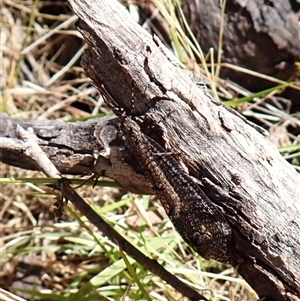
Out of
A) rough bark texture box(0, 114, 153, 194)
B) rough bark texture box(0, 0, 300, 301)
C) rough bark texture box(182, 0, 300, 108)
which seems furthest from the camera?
rough bark texture box(182, 0, 300, 108)

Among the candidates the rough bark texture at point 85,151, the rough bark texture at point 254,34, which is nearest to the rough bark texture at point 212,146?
the rough bark texture at point 85,151

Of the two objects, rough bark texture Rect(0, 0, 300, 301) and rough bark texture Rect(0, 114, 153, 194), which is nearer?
rough bark texture Rect(0, 0, 300, 301)

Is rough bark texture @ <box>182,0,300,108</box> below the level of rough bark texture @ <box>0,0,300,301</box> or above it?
above

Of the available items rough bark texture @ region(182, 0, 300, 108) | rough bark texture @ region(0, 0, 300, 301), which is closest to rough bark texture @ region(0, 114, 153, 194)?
rough bark texture @ region(0, 0, 300, 301)

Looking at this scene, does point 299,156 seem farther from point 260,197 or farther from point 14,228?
point 14,228

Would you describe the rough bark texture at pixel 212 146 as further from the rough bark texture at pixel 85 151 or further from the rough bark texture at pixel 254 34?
the rough bark texture at pixel 254 34

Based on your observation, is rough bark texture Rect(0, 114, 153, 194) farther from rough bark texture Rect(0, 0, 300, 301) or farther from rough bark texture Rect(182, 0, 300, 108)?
rough bark texture Rect(182, 0, 300, 108)
